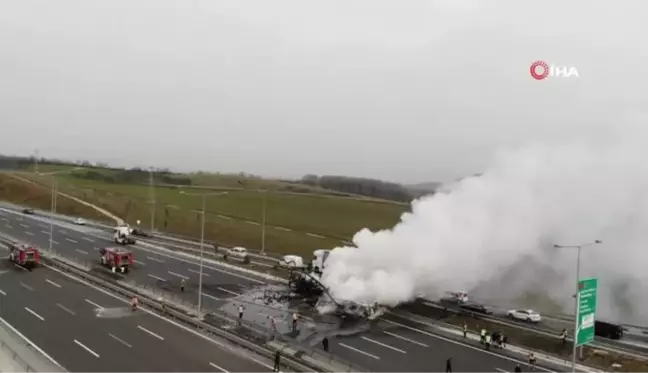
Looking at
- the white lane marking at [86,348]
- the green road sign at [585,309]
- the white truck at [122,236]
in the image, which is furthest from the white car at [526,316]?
the white truck at [122,236]

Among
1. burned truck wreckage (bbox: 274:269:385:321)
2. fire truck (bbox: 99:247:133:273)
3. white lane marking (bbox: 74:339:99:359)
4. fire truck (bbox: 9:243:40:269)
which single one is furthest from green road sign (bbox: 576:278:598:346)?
fire truck (bbox: 9:243:40:269)

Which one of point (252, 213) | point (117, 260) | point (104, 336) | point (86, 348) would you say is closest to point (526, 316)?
point (104, 336)

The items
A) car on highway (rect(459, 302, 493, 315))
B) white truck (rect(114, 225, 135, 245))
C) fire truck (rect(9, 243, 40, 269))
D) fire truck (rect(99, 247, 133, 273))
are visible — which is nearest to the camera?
car on highway (rect(459, 302, 493, 315))

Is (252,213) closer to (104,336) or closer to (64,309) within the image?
(64,309)

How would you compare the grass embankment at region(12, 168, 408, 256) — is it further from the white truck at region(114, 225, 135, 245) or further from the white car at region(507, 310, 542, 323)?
the white car at region(507, 310, 542, 323)

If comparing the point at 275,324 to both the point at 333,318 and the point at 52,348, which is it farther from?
the point at 52,348
